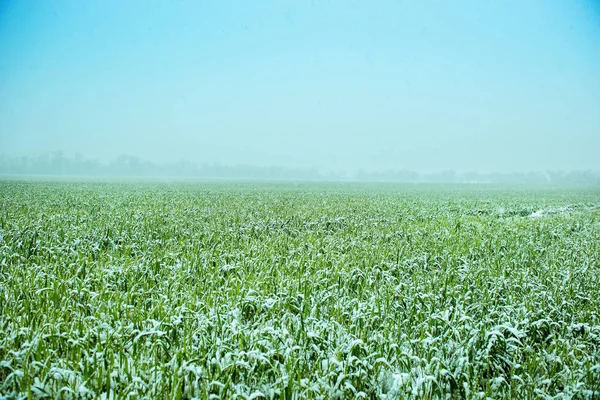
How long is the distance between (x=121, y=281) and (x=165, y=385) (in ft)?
12.7

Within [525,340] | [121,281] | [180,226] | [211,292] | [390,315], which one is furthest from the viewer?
[180,226]

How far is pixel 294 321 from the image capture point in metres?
4.61

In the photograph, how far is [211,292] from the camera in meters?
5.90

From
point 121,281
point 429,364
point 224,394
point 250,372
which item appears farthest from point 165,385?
point 121,281

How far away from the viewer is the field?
11.1ft

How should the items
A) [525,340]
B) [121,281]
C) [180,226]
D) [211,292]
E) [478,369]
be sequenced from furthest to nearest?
[180,226]
[121,281]
[211,292]
[525,340]
[478,369]

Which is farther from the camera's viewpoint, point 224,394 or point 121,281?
point 121,281

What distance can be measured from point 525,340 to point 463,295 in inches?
59.2

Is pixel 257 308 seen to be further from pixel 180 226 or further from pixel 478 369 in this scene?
pixel 180 226

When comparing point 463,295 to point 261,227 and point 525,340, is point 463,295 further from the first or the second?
point 261,227

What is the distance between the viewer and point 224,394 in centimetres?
319

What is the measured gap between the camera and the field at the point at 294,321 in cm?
338

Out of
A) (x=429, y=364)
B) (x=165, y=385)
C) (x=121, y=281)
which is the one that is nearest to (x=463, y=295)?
(x=429, y=364)

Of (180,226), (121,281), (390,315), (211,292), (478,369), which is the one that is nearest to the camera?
(478,369)
